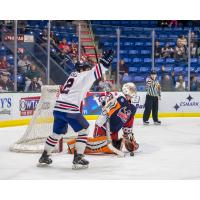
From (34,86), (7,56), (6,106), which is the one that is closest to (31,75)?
(34,86)

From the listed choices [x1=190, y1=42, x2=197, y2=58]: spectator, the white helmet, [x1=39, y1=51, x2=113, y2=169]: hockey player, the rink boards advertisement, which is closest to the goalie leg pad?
[x1=39, y1=51, x2=113, y2=169]: hockey player

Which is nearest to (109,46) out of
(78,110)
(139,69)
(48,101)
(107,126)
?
(139,69)

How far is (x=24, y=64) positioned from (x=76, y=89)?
15.2 ft

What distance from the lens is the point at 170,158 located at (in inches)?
230

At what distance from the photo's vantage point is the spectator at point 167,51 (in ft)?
39.4

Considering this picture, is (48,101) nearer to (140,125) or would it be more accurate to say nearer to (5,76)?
(5,76)

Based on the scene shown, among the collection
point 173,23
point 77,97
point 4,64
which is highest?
point 173,23

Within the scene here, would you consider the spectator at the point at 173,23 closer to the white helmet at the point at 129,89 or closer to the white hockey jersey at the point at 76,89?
the white helmet at the point at 129,89

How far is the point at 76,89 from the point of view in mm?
4910

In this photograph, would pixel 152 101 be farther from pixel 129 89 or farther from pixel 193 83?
pixel 129 89

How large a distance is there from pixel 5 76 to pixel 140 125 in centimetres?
242

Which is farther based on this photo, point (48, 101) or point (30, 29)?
point (30, 29)

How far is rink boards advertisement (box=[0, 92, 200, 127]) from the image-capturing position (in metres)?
9.08

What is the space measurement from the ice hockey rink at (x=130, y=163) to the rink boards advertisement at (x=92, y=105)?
1302 millimetres
